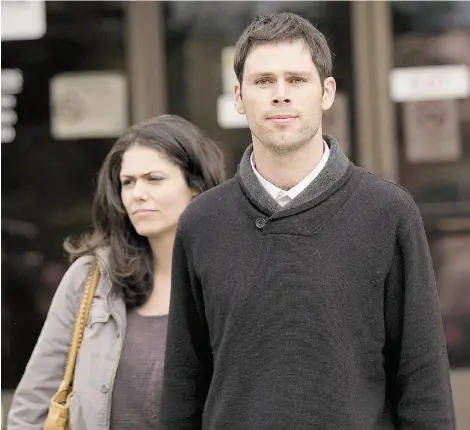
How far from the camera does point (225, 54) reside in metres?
6.34

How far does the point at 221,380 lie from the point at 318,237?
0.44 meters

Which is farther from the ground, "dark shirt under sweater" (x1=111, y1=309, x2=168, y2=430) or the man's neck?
the man's neck

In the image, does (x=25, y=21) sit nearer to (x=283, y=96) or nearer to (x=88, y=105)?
(x=88, y=105)

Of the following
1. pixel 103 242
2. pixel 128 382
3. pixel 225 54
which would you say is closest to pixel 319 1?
pixel 225 54

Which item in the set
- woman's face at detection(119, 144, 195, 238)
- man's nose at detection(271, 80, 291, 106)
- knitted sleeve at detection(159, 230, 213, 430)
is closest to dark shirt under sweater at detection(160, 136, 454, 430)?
knitted sleeve at detection(159, 230, 213, 430)

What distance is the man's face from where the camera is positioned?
2.45 meters

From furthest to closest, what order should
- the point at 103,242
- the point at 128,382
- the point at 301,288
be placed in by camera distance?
the point at 103,242
the point at 128,382
the point at 301,288

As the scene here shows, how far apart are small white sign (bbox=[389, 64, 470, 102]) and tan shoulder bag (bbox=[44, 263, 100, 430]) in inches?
142

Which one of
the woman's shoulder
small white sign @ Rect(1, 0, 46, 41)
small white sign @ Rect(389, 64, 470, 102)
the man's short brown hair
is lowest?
the woman's shoulder

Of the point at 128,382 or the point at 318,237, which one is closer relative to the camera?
the point at 318,237

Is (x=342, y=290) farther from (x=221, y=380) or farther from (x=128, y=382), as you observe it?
(x=128, y=382)

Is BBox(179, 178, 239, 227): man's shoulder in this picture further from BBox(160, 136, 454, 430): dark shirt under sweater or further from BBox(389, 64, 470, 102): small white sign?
BBox(389, 64, 470, 102): small white sign

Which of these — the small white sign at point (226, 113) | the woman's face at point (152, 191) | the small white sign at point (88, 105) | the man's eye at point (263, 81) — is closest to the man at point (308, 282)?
the man's eye at point (263, 81)

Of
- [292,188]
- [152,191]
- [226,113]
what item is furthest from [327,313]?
[226,113]
